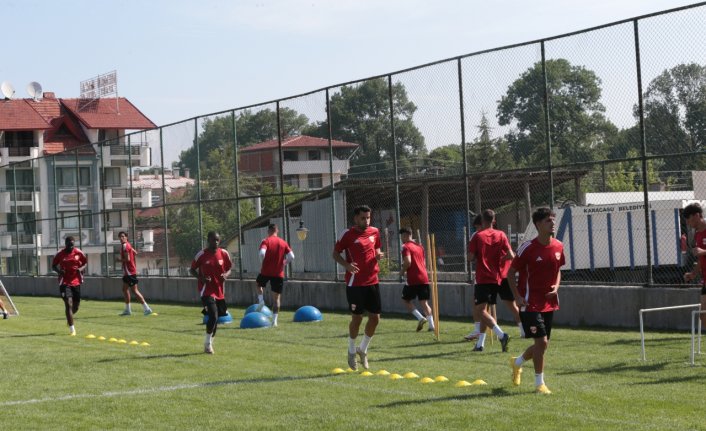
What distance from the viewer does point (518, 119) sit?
2131 cm

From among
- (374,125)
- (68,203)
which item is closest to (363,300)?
(374,125)

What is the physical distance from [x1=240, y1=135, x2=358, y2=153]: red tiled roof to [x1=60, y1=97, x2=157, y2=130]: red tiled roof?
169 feet

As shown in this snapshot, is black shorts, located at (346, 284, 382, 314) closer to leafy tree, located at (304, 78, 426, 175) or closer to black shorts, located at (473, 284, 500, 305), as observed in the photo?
black shorts, located at (473, 284, 500, 305)

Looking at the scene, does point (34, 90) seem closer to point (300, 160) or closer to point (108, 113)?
point (108, 113)

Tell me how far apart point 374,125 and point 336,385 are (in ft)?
44.8

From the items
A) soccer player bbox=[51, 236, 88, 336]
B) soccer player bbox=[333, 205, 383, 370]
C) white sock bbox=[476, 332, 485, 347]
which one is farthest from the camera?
soccer player bbox=[51, 236, 88, 336]

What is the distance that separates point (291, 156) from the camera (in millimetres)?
30641

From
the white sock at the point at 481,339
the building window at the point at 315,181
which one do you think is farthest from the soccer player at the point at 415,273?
the building window at the point at 315,181

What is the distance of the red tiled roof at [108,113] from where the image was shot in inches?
3243

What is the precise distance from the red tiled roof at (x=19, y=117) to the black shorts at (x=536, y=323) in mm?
71442

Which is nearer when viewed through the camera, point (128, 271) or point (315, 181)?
point (128, 271)

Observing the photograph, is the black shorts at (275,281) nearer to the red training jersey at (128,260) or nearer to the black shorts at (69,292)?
the black shorts at (69,292)

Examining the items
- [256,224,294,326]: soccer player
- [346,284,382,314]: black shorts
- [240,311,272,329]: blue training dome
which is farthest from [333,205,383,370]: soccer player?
[256,224,294,326]: soccer player

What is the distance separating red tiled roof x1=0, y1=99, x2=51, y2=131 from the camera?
7875 centimetres
